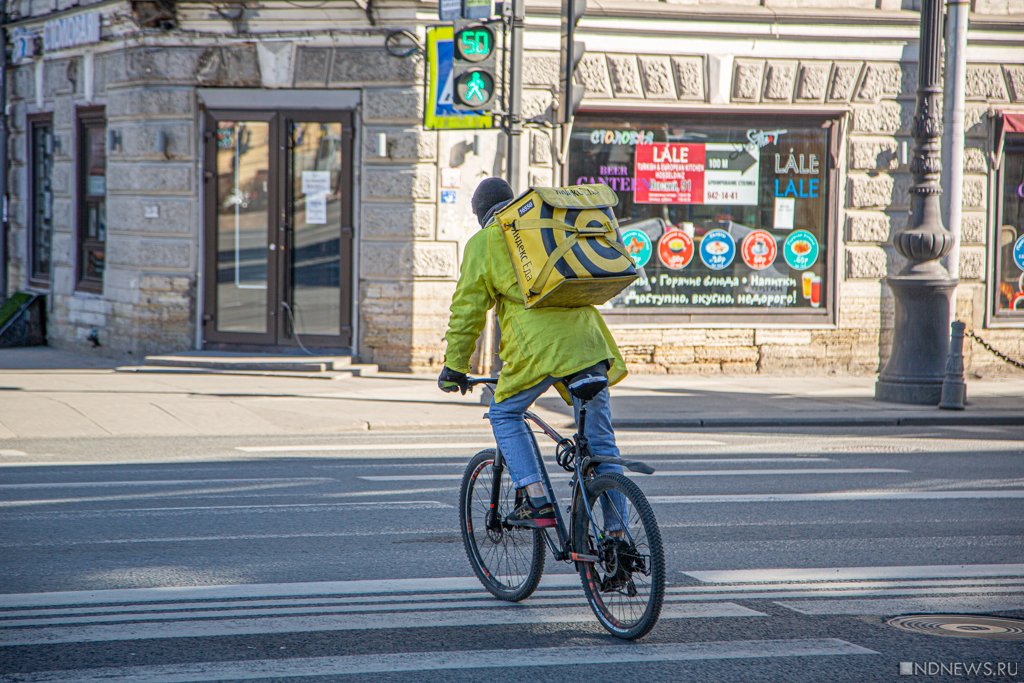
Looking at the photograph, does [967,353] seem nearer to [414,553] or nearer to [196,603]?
[414,553]

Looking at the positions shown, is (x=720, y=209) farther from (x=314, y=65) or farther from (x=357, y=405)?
(x=357, y=405)

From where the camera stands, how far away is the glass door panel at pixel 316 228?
53.8ft

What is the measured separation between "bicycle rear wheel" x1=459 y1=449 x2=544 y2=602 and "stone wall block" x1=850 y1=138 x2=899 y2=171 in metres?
12.3

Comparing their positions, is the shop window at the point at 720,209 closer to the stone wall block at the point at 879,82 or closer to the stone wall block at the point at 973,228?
the stone wall block at the point at 879,82

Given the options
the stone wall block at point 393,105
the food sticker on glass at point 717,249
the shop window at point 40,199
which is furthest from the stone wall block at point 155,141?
the food sticker on glass at point 717,249

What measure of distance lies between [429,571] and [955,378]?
930 centimetres

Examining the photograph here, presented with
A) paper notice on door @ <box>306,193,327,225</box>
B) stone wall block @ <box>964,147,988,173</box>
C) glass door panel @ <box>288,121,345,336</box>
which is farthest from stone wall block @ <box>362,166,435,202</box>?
stone wall block @ <box>964,147,988,173</box>

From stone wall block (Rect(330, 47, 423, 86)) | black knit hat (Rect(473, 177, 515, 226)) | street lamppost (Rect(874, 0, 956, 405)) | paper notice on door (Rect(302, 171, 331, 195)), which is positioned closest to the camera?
black knit hat (Rect(473, 177, 515, 226))

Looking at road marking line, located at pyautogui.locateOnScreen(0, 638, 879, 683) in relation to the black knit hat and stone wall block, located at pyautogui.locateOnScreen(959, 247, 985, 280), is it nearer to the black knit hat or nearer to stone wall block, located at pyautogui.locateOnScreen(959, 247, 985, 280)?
the black knit hat

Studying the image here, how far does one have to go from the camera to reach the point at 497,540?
5.96 m

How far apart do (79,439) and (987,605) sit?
7.91 meters

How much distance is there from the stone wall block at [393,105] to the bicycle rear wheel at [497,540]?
402 inches

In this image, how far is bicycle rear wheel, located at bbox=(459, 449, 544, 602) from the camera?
575cm

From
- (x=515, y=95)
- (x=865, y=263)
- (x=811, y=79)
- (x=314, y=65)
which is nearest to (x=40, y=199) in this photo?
(x=314, y=65)
